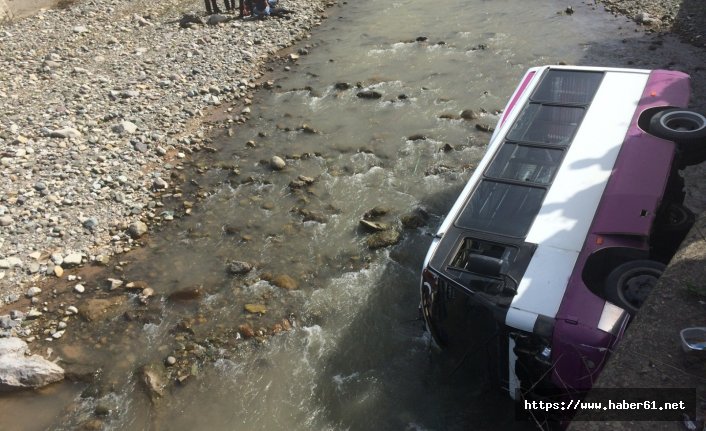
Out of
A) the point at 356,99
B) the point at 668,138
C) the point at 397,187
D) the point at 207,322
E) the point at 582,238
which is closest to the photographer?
the point at 582,238

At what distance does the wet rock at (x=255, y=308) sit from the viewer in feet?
28.0

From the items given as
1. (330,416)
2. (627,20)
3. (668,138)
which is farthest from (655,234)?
(627,20)

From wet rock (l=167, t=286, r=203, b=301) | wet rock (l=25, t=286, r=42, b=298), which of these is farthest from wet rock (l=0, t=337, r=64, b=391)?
wet rock (l=167, t=286, r=203, b=301)

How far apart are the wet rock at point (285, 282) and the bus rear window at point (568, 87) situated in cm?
493

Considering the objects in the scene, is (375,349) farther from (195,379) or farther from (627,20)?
(627,20)

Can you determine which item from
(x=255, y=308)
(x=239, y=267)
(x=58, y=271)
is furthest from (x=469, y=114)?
(x=58, y=271)

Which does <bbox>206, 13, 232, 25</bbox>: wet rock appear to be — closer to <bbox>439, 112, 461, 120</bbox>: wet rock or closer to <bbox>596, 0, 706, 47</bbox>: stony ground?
<bbox>439, 112, 461, 120</bbox>: wet rock

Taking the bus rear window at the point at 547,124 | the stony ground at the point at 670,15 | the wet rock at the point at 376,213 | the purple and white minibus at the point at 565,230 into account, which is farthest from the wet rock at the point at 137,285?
the stony ground at the point at 670,15

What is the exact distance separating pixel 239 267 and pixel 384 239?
2554mm

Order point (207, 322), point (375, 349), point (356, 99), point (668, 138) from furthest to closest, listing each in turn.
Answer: point (356, 99) → point (207, 322) → point (375, 349) → point (668, 138)

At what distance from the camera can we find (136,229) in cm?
1009

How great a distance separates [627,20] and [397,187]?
10.1 meters

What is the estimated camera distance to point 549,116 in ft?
27.2

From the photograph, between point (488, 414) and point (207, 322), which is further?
point (207, 322)
